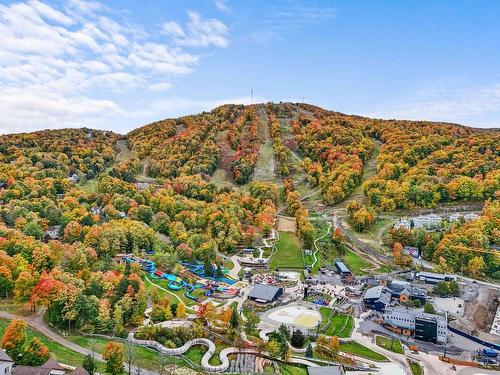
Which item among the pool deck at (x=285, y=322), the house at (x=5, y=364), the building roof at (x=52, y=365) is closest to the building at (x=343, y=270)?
the pool deck at (x=285, y=322)

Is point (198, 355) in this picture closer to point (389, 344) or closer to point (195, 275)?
point (389, 344)

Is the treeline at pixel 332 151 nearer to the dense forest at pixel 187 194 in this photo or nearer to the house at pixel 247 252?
the dense forest at pixel 187 194

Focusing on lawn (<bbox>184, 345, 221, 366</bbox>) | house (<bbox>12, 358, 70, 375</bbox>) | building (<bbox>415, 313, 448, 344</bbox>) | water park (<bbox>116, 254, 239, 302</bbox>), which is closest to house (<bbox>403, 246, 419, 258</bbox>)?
building (<bbox>415, 313, 448, 344</bbox>)

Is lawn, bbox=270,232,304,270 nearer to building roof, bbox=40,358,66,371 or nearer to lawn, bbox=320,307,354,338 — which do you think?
lawn, bbox=320,307,354,338

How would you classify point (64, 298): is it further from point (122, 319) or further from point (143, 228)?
point (143, 228)

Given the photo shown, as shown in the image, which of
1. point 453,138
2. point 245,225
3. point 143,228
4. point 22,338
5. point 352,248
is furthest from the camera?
point 453,138

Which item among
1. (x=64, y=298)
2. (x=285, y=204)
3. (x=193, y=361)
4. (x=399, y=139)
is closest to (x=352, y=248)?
(x=285, y=204)
